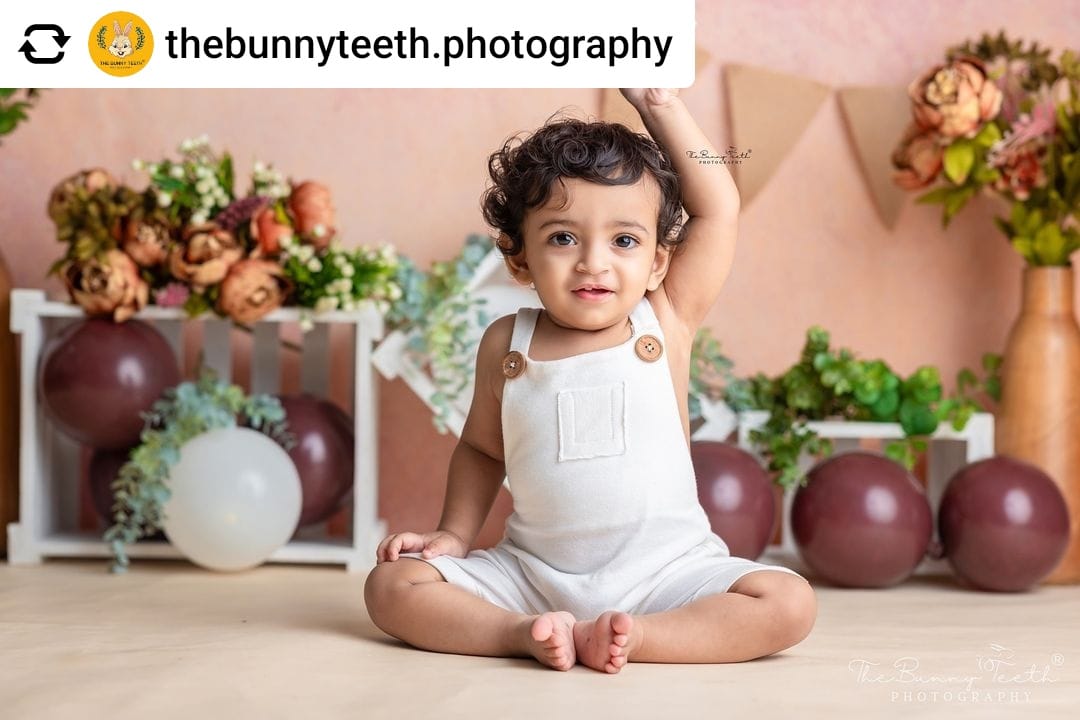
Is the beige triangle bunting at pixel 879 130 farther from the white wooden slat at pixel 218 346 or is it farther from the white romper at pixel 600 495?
the white wooden slat at pixel 218 346

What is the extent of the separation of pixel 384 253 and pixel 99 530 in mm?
776

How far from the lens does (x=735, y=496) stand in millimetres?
1897

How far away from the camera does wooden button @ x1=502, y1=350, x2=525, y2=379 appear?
4.67 ft

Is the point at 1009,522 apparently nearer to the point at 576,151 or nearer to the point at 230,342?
the point at 576,151

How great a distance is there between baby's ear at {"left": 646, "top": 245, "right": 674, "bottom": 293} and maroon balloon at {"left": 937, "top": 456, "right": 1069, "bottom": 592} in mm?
777

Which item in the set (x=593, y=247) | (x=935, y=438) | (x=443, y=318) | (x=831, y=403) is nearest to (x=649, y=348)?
(x=593, y=247)

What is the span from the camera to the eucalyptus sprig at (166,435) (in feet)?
6.36

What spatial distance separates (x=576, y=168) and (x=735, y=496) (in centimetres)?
74

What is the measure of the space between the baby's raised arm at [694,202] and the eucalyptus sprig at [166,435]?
0.87m

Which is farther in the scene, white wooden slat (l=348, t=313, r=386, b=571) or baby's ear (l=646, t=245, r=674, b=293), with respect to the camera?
white wooden slat (l=348, t=313, r=386, b=571)

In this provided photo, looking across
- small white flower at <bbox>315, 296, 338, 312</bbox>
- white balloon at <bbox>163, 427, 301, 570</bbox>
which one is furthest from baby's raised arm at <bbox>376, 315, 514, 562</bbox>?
small white flower at <bbox>315, 296, 338, 312</bbox>

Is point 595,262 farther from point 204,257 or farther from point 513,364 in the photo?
point 204,257

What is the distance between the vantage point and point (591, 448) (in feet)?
4.50

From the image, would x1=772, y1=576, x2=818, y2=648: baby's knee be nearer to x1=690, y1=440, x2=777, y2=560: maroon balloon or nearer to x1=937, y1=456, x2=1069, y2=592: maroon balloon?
x1=690, y1=440, x2=777, y2=560: maroon balloon
